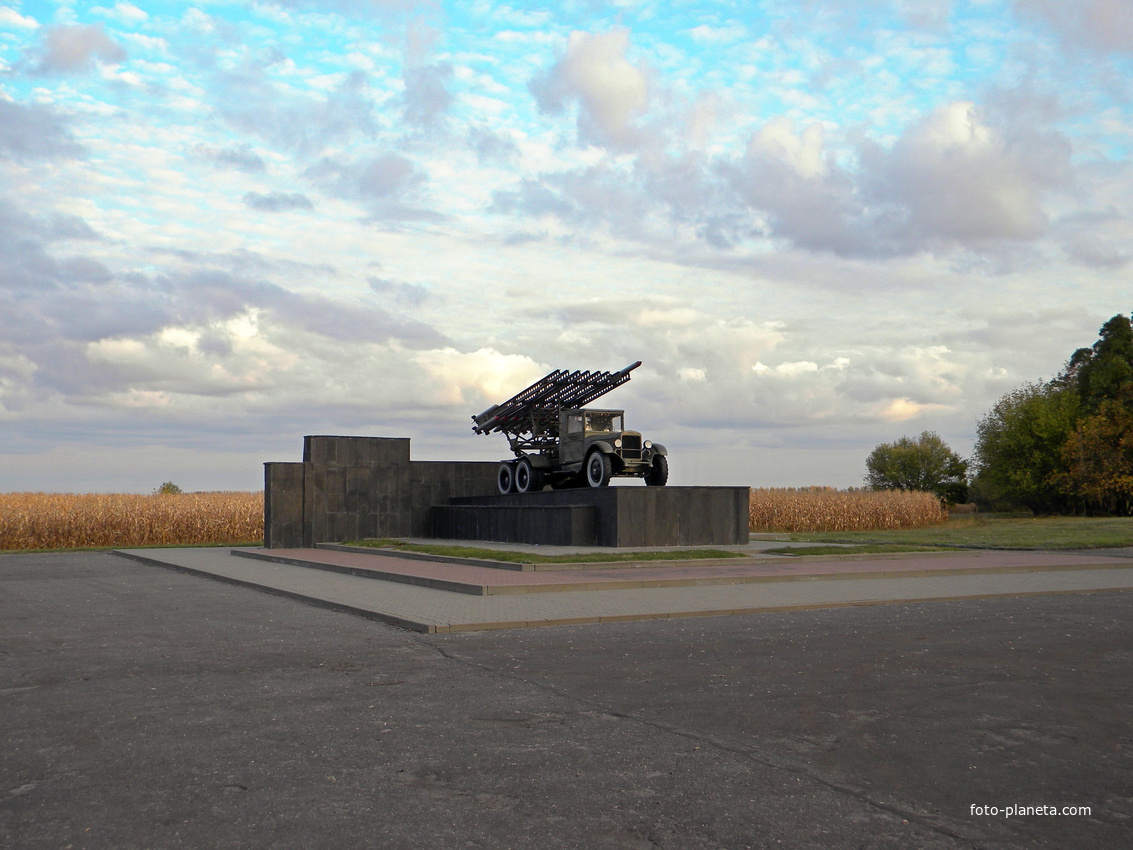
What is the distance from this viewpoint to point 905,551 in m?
21.0

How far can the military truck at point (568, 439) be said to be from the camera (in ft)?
77.9

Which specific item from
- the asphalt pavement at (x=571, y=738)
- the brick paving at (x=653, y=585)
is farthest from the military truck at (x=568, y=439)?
the asphalt pavement at (x=571, y=738)

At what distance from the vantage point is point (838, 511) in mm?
41000

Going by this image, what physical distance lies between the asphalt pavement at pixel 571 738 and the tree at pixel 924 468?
76951 mm

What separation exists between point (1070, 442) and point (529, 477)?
140ft

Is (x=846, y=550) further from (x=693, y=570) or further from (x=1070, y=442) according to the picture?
(x=1070, y=442)

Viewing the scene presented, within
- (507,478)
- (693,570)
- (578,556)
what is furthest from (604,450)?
(693,570)

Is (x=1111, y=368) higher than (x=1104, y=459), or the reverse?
(x=1111, y=368)

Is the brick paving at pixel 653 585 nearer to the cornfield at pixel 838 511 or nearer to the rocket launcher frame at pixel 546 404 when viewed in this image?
the rocket launcher frame at pixel 546 404

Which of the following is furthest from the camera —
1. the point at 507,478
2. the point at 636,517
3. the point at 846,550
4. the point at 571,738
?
the point at 507,478

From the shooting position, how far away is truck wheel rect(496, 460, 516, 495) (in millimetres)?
27266

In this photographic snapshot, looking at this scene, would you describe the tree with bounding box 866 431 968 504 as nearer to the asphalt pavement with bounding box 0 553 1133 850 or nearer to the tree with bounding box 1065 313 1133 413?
the tree with bounding box 1065 313 1133 413

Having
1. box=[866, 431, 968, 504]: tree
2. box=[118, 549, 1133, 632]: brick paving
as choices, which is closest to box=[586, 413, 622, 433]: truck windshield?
box=[118, 549, 1133, 632]: brick paving

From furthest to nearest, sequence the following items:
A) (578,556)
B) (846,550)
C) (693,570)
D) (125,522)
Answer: (125,522) < (846,550) < (578,556) < (693,570)
